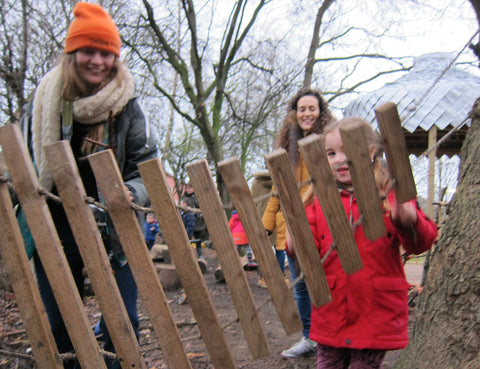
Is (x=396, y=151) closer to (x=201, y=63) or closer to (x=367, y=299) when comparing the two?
(x=367, y=299)

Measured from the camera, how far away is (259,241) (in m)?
1.40

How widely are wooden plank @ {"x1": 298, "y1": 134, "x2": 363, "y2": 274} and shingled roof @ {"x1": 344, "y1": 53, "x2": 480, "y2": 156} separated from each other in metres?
4.70

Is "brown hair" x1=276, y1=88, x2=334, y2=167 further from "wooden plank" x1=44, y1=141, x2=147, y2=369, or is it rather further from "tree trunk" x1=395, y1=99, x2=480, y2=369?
"wooden plank" x1=44, y1=141, x2=147, y2=369

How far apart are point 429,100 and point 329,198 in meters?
6.16

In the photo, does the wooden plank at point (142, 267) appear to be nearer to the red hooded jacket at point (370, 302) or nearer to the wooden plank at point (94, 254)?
the wooden plank at point (94, 254)

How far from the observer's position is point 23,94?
7426 mm

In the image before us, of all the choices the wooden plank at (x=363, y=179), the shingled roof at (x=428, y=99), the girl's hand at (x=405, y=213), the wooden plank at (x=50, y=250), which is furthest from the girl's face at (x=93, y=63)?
the shingled roof at (x=428, y=99)

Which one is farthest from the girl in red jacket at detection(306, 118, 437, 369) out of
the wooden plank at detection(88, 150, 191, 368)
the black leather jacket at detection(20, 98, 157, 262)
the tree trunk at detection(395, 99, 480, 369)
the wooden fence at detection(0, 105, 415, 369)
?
the black leather jacket at detection(20, 98, 157, 262)

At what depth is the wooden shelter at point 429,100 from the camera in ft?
21.0

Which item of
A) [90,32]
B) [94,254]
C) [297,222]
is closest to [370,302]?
[297,222]

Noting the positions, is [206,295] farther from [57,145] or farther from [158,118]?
[158,118]

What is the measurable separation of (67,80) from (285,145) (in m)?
1.62

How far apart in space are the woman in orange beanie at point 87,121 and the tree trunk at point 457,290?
133 cm

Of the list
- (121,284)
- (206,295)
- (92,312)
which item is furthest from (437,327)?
(92,312)
